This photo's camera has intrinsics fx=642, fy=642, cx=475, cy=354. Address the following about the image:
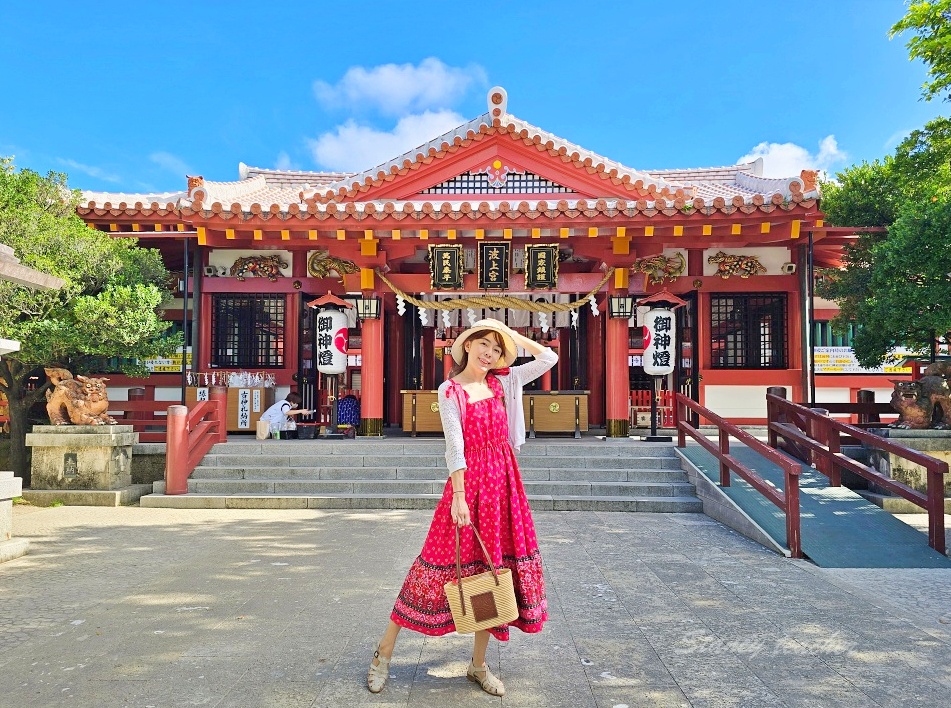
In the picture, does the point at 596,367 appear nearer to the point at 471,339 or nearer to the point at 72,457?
the point at 72,457

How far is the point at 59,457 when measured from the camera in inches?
329

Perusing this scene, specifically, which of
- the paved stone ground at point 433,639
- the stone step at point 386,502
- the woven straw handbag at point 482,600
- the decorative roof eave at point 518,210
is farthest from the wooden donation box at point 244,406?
the woven straw handbag at point 482,600

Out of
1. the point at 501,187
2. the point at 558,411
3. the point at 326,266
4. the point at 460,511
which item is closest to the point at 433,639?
the point at 460,511

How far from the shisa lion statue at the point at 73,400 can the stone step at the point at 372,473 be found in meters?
1.52

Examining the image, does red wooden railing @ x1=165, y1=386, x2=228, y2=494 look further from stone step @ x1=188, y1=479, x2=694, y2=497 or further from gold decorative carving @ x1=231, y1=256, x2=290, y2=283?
gold decorative carving @ x1=231, y1=256, x2=290, y2=283

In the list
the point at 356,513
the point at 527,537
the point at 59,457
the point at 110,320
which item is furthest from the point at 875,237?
the point at 59,457

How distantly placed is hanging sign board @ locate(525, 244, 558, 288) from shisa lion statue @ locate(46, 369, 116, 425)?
257 inches

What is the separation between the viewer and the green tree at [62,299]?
24.3ft

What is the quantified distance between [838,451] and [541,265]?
506 cm

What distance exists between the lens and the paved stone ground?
117 inches

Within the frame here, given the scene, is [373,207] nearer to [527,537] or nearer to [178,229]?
[178,229]

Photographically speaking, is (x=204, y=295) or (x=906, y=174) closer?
(x=906, y=174)

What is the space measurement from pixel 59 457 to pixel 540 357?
25.5 ft

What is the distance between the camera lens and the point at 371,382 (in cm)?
1079
